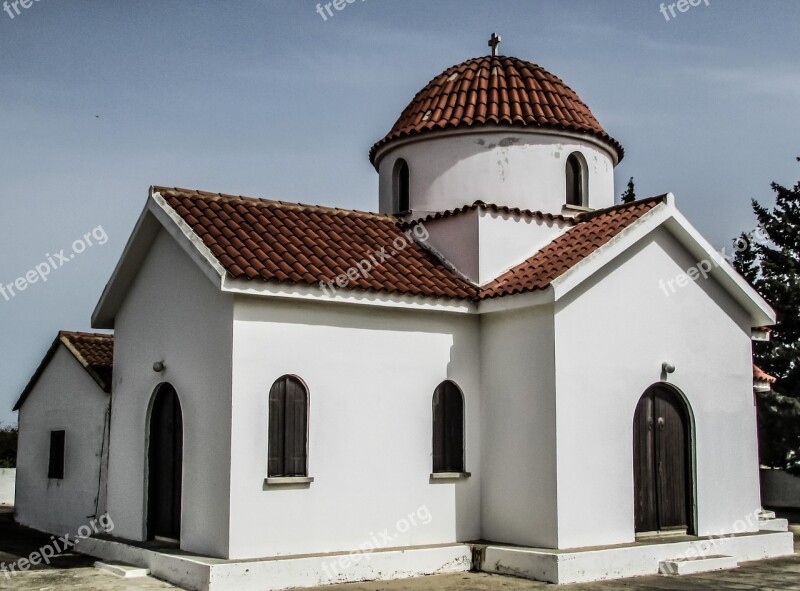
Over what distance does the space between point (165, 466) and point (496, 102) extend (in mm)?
8563

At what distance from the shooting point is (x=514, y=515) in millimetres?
13805

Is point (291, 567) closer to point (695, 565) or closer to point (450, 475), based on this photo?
point (450, 475)

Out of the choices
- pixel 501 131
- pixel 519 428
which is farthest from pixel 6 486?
pixel 519 428

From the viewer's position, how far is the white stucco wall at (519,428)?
13.4 m

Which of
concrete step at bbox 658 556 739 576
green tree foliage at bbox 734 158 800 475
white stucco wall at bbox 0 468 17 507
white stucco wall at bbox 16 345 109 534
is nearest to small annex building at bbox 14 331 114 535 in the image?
white stucco wall at bbox 16 345 109 534

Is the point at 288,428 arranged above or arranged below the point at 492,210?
below

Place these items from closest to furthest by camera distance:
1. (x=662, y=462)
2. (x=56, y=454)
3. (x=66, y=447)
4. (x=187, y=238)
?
(x=187, y=238) < (x=662, y=462) < (x=66, y=447) < (x=56, y=454)

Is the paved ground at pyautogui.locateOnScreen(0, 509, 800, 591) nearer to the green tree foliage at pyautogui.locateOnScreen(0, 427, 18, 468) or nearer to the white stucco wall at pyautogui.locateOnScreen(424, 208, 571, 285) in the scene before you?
the white stucco wall at pyautogui.locateOnScreen(424, 208, 571, 285)

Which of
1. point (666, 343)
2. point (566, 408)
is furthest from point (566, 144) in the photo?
point (566, 408)

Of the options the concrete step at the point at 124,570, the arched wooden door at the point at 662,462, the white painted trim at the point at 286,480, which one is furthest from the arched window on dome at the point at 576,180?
the concrete step at the point at 124,570

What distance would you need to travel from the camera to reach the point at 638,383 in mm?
14250

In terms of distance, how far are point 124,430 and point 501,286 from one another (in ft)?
21.0

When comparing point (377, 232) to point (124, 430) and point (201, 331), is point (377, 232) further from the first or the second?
point (124, 430)

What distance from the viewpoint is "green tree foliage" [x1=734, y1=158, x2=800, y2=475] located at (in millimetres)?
24719
